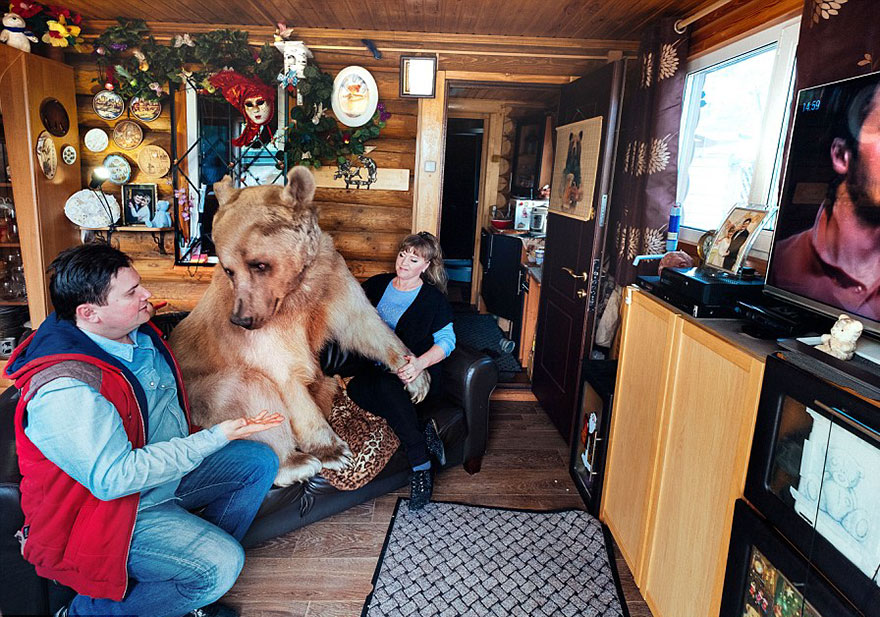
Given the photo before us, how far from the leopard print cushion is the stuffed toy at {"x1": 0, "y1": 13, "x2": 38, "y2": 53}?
2.60m

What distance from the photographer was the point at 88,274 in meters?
1.38

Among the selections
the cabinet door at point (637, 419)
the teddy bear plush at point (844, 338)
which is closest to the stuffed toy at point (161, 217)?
the cabinet door at point (637, 419)

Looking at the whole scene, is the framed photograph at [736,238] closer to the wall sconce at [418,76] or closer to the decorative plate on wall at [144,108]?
the wall sconce at [418,76]

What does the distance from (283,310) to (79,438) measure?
0.76m

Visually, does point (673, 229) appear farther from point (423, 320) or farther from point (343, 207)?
point (343, 207)

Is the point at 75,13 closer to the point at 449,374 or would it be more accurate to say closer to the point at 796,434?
the point at 449,374

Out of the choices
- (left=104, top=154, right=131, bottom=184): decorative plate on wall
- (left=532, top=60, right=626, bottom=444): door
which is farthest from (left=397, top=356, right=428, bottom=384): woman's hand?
(left=104, top=154, right=131, bottom=184): decorative plate on wall

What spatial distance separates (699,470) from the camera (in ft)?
5.11

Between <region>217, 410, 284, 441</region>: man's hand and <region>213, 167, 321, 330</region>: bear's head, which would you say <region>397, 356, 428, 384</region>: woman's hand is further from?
<region>217, 410, 284, 441</region>: man's hand

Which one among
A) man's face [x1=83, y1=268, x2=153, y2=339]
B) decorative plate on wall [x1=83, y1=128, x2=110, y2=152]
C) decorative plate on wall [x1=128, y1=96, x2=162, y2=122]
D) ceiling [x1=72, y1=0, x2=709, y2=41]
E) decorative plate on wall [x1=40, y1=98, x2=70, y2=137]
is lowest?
man's face [x1=83, y1=268, x2=153, y2=339]

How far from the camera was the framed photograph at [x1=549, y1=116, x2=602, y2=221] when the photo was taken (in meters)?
2.83

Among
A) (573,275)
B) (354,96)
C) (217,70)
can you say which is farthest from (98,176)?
(573,275)

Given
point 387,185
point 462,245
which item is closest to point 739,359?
point 387,185

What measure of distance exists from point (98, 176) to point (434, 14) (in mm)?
2265
